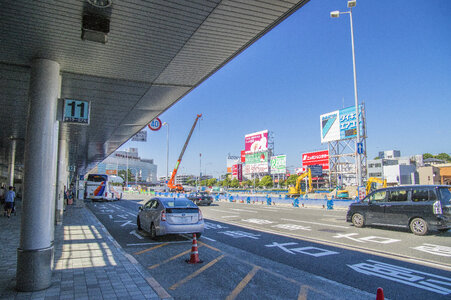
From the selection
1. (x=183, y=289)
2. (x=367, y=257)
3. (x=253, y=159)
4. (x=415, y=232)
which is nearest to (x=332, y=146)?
(x=253, y=159)

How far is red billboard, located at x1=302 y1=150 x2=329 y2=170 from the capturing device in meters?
69.7

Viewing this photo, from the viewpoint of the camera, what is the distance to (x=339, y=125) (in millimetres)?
56031

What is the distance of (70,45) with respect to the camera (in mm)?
5734

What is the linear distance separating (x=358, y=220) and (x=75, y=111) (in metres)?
12.0

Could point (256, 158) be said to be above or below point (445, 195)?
above

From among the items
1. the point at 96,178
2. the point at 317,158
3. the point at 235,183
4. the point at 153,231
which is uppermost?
the point at 317,158

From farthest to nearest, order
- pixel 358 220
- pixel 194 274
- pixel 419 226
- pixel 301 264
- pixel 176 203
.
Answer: pixel 358 220
pixel 419 226
pixel 176 203
pixel 301 264
pixel 194 274

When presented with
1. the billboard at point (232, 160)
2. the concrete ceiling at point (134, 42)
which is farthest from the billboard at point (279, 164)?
the concrete ceiling at point (134, 42)

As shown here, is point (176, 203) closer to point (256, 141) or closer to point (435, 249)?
point (435, 249)

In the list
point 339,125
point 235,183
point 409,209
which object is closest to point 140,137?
point 339,125

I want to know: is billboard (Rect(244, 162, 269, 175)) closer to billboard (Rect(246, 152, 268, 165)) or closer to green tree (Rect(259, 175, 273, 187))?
billboard (Rect(246, 152, 268, 165))

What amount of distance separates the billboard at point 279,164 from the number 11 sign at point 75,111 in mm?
75671

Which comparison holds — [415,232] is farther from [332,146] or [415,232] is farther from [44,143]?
[332,146]

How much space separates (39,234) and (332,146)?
60.2 metres
